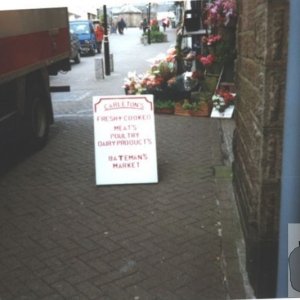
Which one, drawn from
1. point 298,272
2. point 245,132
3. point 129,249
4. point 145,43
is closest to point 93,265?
point 129,249

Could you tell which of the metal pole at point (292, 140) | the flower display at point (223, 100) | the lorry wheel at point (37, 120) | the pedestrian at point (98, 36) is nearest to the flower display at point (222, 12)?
the flower display at point (223, 100)

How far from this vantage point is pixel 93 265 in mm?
4117

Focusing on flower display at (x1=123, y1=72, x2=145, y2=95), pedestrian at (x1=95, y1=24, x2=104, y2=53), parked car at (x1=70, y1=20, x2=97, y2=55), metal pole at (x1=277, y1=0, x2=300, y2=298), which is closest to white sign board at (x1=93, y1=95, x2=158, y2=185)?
metal pole at (x1=277, y1=0, x2=300, y2=298)

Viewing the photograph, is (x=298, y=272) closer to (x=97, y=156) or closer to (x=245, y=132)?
(x=245, y=132)

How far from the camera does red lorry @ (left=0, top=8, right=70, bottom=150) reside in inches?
264

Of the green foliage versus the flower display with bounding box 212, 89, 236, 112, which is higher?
the flower display with bounding box 212, 89, 236, 112

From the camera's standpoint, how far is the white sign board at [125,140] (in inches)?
235

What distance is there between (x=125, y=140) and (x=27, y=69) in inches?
90.7

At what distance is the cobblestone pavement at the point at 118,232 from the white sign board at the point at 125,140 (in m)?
0.15

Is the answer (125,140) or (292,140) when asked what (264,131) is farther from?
(125,140)

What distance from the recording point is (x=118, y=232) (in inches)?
186

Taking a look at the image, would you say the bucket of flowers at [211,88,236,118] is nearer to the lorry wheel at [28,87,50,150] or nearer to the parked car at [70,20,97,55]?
the lorry wheel at [28,87,50,150]

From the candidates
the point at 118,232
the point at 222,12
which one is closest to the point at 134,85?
the point at 222,12

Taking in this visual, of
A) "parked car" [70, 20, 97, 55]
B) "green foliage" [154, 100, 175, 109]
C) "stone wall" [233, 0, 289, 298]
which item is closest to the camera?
"stone wall" [233, 0, 289, 298]
